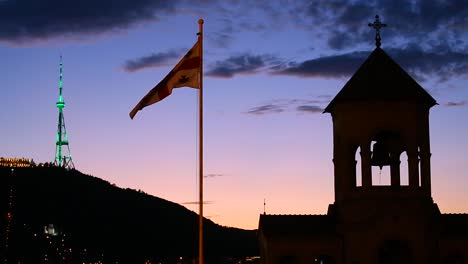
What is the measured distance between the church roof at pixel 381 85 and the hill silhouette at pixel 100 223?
71598mm

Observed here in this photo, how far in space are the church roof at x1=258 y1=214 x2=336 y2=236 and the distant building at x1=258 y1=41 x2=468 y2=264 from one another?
0.14 ft

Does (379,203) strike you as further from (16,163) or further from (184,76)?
(16,163)

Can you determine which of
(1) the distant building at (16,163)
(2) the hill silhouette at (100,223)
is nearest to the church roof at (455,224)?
(2) the hill silhouette at (100,223)

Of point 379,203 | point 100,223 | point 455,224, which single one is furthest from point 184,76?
point 100,223

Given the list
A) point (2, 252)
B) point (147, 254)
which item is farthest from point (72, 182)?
point (2, 252)

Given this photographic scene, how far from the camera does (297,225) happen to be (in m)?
44.8

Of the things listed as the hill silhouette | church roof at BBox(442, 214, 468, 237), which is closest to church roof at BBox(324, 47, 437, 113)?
church roof at BBox(442, 214, 468, 237)

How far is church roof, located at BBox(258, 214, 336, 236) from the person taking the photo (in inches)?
1751

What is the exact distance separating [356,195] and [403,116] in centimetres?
395

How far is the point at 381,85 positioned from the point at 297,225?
281 inches

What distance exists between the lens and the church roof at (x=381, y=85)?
145ft

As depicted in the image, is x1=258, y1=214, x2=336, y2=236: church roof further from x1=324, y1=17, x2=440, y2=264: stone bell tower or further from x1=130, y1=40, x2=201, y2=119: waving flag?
x1=130, y1=40, x2=201, y2=119: waving flag

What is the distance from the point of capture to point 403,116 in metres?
44.0

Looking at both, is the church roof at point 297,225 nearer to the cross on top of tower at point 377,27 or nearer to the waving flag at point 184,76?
the cross on top of tower at point 377,27
